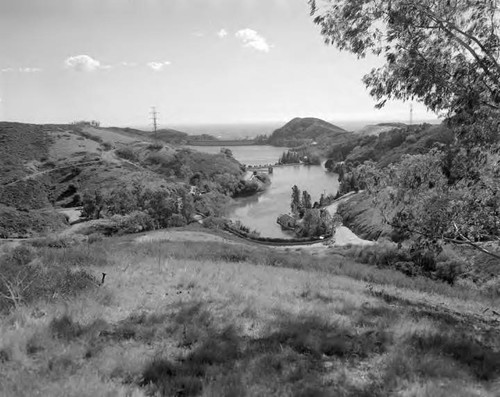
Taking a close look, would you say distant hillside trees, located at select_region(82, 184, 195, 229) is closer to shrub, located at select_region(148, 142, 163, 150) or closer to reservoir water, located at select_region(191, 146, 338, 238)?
reservoir water, located at select_region(191, 146, 338, 238)

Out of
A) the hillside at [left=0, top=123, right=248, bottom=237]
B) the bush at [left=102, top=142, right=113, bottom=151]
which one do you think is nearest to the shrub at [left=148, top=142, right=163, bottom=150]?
the hillside at [left=0, top=123, right=248, bottom=237]

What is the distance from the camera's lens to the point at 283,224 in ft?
321

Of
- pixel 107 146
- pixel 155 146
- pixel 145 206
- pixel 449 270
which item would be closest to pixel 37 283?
pixel 449 270

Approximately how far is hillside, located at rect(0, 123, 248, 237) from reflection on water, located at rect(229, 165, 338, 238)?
782 centimetres

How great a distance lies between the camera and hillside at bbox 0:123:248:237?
91.4m

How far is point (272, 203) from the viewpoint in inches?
5305

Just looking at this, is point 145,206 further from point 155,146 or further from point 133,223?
point 155,146

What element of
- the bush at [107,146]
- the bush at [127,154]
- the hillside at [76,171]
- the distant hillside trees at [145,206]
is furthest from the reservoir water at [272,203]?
the bush at [107,146]

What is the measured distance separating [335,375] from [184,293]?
14.8 ft

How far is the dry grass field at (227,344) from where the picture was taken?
16.1 feet

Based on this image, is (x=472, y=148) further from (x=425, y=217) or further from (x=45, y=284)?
(x=45, y=284)

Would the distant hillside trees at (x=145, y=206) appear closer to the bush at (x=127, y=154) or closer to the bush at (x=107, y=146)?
the bush at (x=127, y=154)

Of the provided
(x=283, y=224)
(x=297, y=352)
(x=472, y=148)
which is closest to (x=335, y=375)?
(x=297, y=352)

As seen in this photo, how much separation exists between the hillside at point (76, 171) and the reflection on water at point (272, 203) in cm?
782
